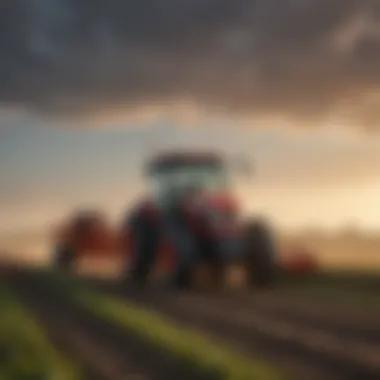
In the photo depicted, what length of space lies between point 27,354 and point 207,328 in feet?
1.82

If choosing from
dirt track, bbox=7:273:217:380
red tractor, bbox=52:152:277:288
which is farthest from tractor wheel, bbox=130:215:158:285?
dirt track, bbox=7:273:217:380

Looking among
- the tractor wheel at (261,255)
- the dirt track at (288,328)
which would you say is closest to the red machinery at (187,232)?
the tractor wheel at (261,255)

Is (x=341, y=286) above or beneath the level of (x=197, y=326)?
above

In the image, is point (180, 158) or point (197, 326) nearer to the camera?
point (197, 326)

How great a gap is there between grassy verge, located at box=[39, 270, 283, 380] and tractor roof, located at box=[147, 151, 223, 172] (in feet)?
1.59

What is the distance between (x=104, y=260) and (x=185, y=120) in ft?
2.81

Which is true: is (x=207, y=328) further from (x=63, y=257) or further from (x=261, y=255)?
(x=63, y=257)

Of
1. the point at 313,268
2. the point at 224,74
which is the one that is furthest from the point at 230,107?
the point at 313,268

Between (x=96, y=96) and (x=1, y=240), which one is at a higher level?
(x=96, y=96)

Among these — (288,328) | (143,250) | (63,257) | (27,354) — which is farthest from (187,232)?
(27,354)

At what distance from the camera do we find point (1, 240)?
298 cm

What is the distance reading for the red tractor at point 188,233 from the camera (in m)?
2.91

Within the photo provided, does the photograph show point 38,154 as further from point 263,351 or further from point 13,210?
point 263,351

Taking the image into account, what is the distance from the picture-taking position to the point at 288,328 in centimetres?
268
